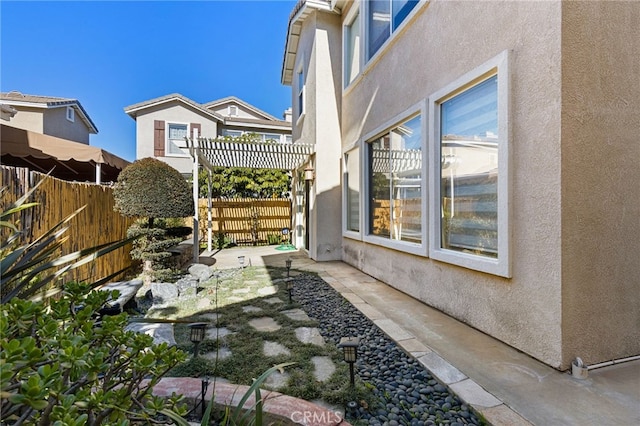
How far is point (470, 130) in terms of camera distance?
3979 mm

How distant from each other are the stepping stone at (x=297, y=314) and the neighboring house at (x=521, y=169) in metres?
1.87

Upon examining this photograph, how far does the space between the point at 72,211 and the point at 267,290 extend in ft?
12.1

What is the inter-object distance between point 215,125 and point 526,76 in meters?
18.7

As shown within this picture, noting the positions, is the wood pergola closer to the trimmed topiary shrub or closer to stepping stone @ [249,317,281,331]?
the trimmed topiary shrub

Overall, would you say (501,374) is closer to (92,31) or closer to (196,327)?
(196,327)

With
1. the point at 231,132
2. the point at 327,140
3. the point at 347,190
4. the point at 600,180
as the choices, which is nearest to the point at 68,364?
the point at 600,180

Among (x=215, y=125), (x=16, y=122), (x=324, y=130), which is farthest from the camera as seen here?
(x=215, y=125)

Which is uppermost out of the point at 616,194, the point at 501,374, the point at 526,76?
the point at 526,76

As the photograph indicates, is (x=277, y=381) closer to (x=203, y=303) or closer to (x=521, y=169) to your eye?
(x=203, y=303)

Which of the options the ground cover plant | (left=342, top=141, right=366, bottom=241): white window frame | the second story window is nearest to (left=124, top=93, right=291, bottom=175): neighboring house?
the second story window

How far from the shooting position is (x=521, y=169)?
315 centimetres

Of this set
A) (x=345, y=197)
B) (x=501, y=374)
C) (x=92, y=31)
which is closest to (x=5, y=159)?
(x=92, y=31)

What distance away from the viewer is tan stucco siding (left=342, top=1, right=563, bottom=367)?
282 centimetres

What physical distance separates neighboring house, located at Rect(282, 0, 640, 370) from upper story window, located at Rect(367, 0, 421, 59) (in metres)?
0.06
